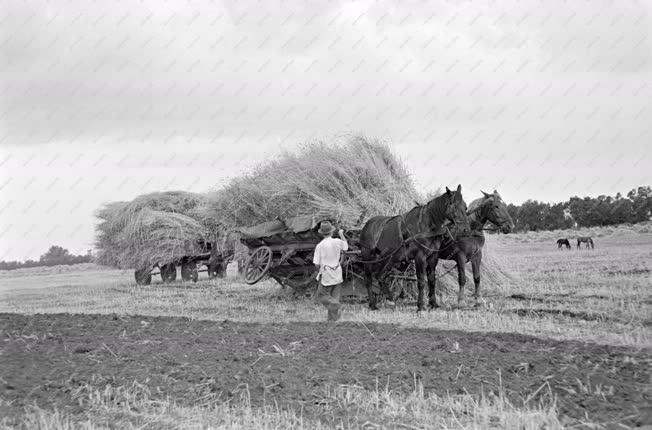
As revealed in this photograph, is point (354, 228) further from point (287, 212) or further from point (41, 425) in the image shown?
point (41, 425)

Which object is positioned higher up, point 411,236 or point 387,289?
point 411,236

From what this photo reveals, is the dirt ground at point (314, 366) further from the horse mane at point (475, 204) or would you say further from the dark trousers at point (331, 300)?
the horse mane at point (475, 204)

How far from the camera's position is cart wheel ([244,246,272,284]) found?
12.6 meters

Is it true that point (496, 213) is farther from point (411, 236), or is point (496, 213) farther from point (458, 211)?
point (411, 236)

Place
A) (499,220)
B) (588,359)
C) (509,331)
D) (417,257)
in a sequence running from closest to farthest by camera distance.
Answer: (588,359) < (509,331) < (417,257) < (499,220)

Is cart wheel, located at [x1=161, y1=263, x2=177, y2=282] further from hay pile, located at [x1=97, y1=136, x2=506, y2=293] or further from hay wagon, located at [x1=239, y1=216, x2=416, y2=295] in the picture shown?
hay wagon, located at [x1=239, y1=216, x2=416, y2=295]

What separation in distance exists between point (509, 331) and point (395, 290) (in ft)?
13.3

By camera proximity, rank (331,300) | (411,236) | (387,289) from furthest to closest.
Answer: (387,289) → (411,236) → (331,300)

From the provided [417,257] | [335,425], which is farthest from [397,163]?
[335,425]

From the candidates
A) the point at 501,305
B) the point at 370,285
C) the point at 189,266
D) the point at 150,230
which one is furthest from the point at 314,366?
the point at 189,266

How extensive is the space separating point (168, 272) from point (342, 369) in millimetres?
15496

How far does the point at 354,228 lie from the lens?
12.1 m

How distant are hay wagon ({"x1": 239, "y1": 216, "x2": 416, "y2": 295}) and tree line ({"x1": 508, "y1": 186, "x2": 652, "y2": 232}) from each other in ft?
173

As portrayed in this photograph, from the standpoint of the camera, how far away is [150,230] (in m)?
19.5
